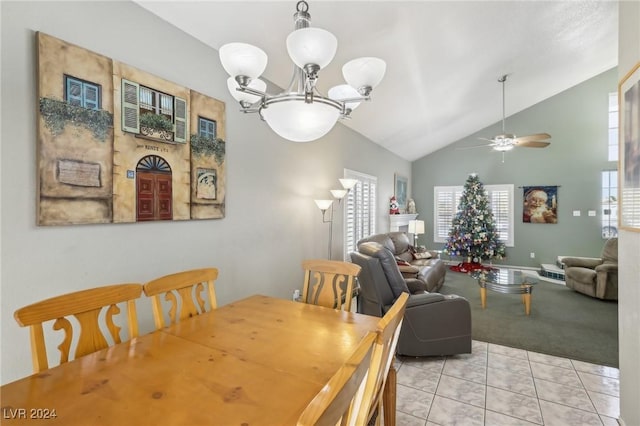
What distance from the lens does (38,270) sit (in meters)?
1.53

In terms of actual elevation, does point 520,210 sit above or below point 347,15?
below

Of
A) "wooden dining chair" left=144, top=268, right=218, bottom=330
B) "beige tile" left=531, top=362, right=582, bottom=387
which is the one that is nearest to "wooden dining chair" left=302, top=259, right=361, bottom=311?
"wooden dining chair" left=144, top=268, right=218, bottom=330

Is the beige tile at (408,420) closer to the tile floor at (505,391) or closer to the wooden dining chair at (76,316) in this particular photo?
the tile floor at (505,391)

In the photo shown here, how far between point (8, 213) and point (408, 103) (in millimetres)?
4661

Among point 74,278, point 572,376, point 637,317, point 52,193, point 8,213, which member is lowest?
point 572,376

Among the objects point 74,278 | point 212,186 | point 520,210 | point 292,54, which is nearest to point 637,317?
point 292,54

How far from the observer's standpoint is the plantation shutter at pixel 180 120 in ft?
7.05

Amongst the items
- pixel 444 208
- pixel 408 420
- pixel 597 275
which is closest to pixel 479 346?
pixel 408 420

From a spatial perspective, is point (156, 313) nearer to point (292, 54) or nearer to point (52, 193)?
point (52, 193)

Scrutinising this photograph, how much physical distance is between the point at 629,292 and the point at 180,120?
10.7 feet

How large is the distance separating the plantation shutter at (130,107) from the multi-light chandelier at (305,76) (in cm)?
95

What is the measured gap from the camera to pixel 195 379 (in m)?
1.08

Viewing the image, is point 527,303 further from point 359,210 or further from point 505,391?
point 359,210

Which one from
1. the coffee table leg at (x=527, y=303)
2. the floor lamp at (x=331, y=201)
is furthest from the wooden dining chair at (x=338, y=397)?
the coffee table leg at (x=527, y=303)
